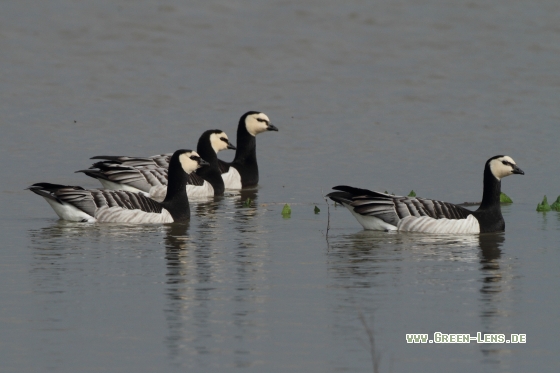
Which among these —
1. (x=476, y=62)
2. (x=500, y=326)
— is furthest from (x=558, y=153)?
(x=500, y=326)

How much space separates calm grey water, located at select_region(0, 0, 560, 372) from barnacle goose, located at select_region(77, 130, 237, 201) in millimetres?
549

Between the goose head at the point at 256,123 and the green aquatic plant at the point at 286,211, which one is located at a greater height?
the goose head at the point at 256,123

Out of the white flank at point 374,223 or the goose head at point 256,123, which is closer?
the white flank at point 374,223

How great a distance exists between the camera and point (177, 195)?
1859 centimetres

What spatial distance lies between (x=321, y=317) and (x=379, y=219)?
590 centimetres

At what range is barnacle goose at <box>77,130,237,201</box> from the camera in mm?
21594

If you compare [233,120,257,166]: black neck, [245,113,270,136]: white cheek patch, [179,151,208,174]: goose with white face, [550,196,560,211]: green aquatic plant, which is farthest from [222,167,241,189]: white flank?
[550,196,560,211]: green aquatic plant

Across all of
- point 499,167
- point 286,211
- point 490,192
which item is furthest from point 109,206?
point 499,167

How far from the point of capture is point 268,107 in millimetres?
29609

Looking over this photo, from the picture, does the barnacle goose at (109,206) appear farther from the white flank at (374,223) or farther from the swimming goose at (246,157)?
the swimming goose at (246,157)

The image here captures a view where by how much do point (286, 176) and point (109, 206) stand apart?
6.23 m

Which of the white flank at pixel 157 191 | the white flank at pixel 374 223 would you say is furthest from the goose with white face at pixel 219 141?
the white flank at pixel 374 223

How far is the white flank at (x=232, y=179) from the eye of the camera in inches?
933

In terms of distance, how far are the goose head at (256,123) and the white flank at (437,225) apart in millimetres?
8125
